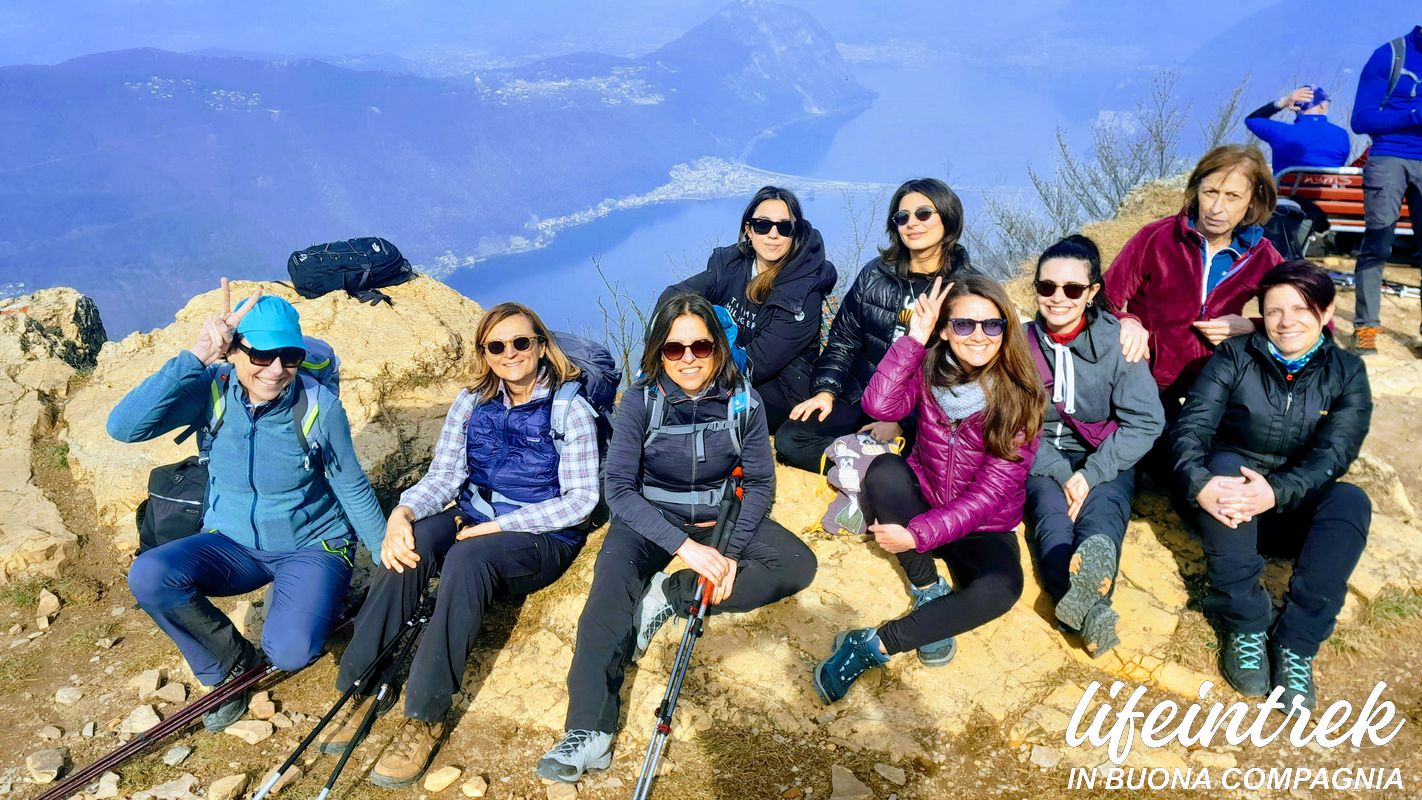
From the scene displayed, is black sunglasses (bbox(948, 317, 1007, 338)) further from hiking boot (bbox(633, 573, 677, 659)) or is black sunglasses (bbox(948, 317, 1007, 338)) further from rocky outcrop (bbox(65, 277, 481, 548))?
rocky outcrop (bbox(65, 277, 481, 548))

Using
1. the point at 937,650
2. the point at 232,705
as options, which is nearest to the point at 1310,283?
the point at 937,650

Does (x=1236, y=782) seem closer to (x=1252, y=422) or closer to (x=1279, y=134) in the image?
(x=1252, y=422)

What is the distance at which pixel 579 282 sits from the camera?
16950 centimetres

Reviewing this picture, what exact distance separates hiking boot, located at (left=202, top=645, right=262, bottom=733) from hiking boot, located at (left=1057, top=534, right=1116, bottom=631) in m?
4.37

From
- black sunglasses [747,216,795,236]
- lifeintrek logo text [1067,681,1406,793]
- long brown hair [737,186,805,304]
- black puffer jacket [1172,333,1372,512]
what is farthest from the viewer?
long brown hair [737,186,805,304]

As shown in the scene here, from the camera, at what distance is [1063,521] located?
13.3ft

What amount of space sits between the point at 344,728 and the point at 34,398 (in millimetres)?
6926

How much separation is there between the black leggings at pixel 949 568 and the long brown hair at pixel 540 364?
1.79 metres

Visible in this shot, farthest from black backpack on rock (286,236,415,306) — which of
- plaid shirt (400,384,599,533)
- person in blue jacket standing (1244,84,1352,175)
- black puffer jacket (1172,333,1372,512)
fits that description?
person in blue jacket standing (1244,84,1352,175)

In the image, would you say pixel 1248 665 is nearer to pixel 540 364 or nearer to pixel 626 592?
pixel 626 592

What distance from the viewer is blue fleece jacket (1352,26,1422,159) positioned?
22.6ft

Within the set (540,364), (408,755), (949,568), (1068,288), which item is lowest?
(408,755)

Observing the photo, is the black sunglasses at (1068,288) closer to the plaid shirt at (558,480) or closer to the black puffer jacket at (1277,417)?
the black puffer jacket at (1277,417)

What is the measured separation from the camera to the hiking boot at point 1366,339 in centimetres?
750
